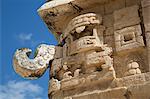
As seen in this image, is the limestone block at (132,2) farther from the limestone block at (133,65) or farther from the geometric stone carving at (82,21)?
the limestone block at (133,65)

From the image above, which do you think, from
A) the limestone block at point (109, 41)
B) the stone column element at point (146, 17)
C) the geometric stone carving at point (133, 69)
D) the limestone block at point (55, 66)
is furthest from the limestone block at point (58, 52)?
the stone column element at point (146, 17)

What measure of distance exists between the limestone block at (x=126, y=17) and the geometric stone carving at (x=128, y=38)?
3.0 inches

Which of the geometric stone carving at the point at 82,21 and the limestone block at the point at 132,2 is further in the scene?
the geometric stone carving at the point at 82,21

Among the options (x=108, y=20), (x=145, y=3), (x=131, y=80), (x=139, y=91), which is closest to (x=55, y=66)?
(x=108, y=20)

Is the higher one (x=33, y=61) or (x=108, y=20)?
(x=108, y=20)

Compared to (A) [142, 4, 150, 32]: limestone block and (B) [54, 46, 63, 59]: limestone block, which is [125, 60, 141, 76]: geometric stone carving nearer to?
(A) [142, 4, 150, 32]: limestone block

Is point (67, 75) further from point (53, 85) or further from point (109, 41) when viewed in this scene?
point (109, 41)

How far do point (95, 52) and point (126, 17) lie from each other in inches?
25.7

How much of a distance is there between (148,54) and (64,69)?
1.26 meters

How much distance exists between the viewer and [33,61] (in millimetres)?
4746

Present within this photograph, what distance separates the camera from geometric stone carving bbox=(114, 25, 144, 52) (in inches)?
161

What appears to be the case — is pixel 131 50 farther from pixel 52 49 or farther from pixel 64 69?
pixel 52 49

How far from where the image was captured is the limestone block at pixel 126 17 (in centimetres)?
425

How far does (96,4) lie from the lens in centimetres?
474
